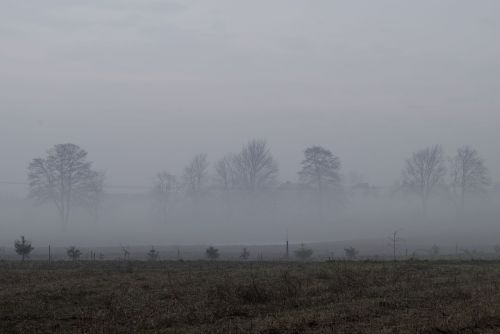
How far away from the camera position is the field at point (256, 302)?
11.5 meters

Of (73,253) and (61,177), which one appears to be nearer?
(73,253)

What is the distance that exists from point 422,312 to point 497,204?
114 meters

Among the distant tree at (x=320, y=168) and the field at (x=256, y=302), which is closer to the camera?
the field at (x=256, y=302)

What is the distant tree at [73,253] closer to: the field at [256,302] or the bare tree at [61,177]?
the field at [256,302]

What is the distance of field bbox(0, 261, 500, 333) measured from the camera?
454 inches

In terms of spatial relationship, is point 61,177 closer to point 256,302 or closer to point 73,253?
point 73,253

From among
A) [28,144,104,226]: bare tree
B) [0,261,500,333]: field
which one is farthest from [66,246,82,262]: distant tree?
[28,144,104,226]: bare tree

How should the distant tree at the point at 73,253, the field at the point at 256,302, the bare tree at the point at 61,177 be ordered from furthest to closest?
the bare tree at the point at 61,177, the distant tree at the point at 73,253, the field at the point at 256,302

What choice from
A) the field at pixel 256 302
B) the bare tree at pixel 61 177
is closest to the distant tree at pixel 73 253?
the field at pixel 256 302

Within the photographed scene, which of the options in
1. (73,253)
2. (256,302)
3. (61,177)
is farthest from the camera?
(61,177)

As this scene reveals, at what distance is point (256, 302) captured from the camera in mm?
15164

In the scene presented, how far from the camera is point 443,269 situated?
23891 millimetres

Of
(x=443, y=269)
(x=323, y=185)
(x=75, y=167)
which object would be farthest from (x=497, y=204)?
(x=443, y=269)

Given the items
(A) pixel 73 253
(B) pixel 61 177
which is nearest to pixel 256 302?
(A) pixel 73 253
